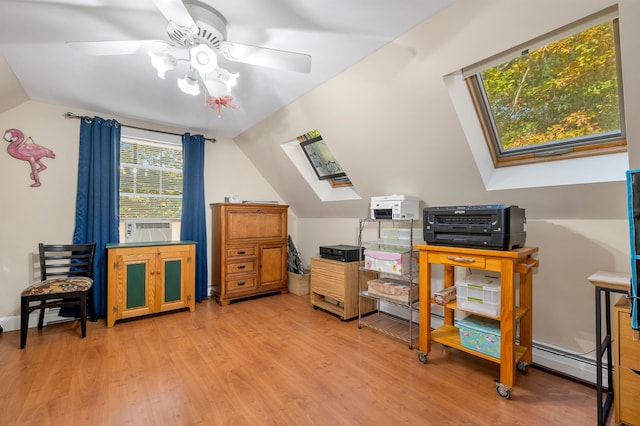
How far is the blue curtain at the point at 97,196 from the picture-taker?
9.96 feet

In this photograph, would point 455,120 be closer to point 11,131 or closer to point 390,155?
point 390,155

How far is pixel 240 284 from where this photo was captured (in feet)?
12.1

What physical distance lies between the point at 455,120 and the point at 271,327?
2.49 meters

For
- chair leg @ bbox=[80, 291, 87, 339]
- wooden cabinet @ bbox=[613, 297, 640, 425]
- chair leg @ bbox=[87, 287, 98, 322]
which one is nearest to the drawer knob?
wooden cabinet @ bbox=[613, 297, 640, 425]

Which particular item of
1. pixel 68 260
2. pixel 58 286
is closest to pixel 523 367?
pixel 58 286

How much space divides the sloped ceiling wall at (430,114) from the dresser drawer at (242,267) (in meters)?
1.58

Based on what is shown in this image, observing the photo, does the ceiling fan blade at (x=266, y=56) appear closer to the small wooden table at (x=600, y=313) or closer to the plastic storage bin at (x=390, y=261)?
the plastic storage bin at (x=390, y=261)

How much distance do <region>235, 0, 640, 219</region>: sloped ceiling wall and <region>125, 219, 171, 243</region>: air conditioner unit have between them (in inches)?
70.3

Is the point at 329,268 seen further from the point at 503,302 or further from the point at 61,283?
the point at 61,283

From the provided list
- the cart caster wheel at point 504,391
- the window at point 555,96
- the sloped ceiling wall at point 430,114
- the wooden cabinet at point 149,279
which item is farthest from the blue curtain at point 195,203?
the cart caster wheel at point 504,391

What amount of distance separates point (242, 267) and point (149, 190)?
1.51 m

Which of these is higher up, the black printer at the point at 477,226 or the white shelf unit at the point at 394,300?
the black printer at the point at 477,226

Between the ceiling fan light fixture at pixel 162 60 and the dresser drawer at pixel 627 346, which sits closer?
the dresser drawer at pixel 627 346

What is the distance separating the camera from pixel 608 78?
1.67 meters
